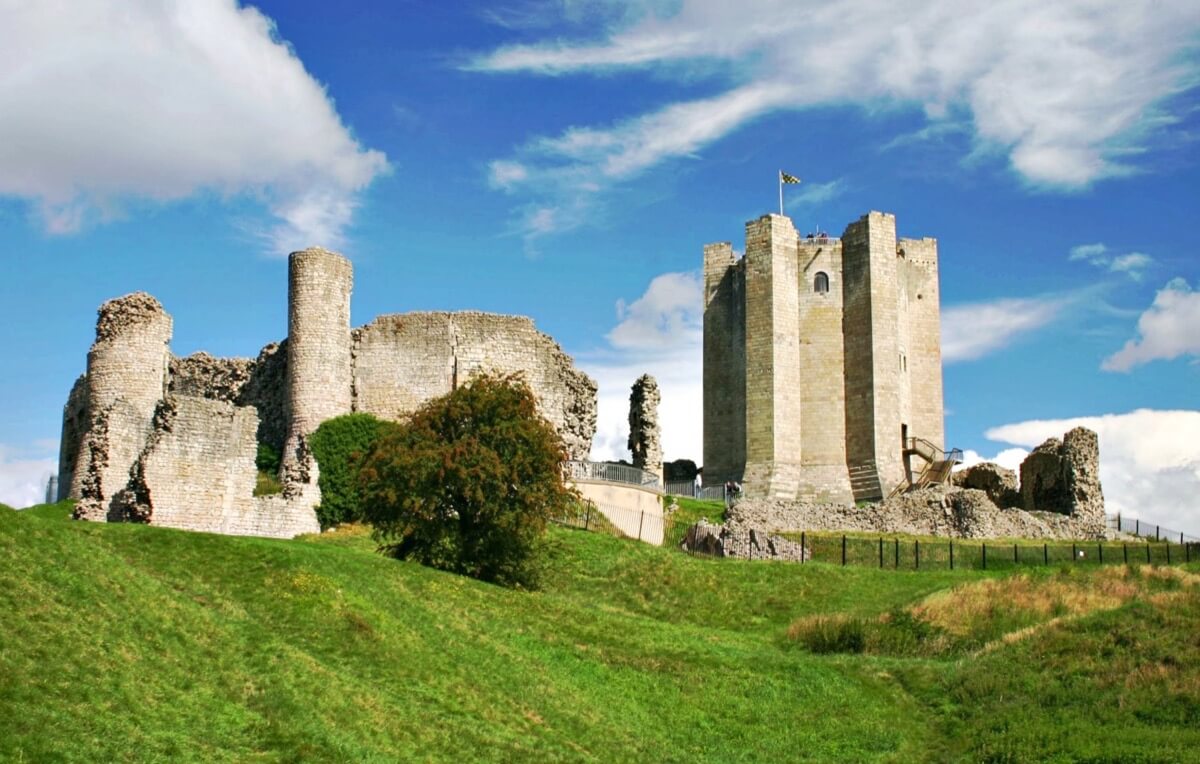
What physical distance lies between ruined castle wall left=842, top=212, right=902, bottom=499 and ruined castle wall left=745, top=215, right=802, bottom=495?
6.40ft

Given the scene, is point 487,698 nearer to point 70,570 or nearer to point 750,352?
point 70,570

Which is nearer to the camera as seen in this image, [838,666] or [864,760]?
[864,760]

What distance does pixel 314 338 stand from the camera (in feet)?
143

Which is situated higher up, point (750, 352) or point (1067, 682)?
point (750, 352)

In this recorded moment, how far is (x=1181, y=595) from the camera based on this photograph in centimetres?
2805

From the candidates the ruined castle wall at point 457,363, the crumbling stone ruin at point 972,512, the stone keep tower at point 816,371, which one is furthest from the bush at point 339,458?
the stone keep tower at point 816,371

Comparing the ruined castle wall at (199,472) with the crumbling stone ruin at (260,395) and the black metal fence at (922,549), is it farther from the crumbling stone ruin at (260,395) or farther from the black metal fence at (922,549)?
the black metal fence at (922,549)

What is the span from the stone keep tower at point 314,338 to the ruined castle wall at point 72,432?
5725 mm

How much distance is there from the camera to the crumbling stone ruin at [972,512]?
46.2m

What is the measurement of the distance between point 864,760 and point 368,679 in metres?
7.20

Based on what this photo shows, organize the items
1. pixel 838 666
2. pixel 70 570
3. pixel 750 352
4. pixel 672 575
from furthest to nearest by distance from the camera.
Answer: pixel 750 352 → pixel 672 575 → pixel 838 666 → pixel 70 570

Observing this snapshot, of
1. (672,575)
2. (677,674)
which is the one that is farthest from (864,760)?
(672,575)

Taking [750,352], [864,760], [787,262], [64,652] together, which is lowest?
[864,760]

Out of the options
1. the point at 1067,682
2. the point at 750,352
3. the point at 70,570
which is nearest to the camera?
the point at 70,570
